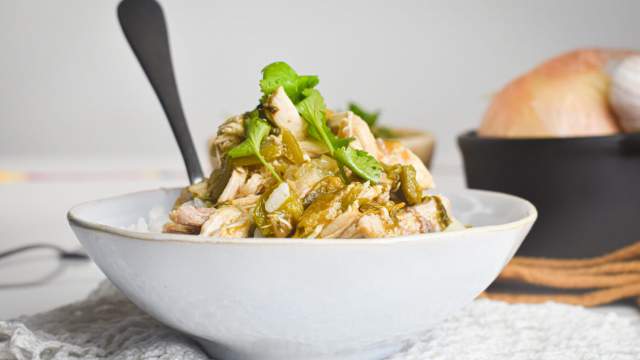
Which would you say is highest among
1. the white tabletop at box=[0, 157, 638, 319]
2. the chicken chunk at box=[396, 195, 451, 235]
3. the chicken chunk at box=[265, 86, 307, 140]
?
the chicken chunk at box=[265, 86, 307, 140]

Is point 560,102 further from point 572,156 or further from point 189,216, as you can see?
point 189,216

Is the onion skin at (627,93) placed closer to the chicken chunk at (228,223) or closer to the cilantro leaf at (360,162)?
the cilantro leaf at (360,162)

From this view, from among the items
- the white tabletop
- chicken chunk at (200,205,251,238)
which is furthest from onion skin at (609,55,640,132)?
chicken chunk at (200,205,251,238)

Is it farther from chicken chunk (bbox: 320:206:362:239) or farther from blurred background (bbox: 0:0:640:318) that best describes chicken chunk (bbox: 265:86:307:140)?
blurred background (bbox: 0:0:640:318)

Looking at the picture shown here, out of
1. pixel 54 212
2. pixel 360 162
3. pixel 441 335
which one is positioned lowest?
pixel 54 212

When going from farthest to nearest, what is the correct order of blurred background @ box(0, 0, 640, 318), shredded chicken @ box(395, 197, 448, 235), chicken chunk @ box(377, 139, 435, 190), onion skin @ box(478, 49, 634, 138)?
blurred background @ box(0, 0, 640, 318) < onion skin @ box(478, 49, 634, 138) < chicken chunk @ box(377, 139, 435, 190) < shredded chicken @ box(395, 197, 448, 235)

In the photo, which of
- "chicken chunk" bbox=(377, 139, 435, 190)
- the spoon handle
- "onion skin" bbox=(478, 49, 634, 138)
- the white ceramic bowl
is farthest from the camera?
"onion skin" bbox=(478, 49, 634, 138)

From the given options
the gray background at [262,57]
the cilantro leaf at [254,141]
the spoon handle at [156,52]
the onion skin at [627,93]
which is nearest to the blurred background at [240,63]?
the gray background at [262,57]

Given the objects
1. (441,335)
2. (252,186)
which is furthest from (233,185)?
(441,335)
